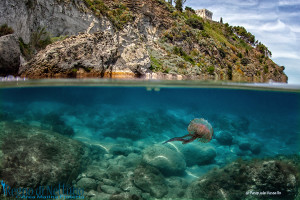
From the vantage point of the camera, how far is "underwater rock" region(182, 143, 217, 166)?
294 inches

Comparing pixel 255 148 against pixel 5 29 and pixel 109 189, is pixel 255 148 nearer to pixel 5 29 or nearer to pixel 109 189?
pixel 109 189

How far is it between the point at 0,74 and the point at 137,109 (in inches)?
311

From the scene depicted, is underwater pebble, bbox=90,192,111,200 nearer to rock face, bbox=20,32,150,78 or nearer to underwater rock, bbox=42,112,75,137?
underwater rock, bbox=42,112,75,137

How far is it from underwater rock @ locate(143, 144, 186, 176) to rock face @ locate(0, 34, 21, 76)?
972cm

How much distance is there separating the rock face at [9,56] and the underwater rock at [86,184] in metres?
8.92

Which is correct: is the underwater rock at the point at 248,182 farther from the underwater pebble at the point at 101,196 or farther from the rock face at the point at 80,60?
the rock face at the point at 80,60

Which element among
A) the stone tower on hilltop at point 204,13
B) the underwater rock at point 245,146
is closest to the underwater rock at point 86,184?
the underwater rock at point 245,146

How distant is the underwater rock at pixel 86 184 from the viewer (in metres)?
5.82

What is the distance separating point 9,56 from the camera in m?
11.5

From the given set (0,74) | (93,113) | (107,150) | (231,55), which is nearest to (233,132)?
(107,150)

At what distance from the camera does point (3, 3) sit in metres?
13.8

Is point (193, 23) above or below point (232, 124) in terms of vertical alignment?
above

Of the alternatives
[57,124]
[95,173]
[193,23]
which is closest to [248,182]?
[95,173]

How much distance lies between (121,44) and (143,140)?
18.2 m
